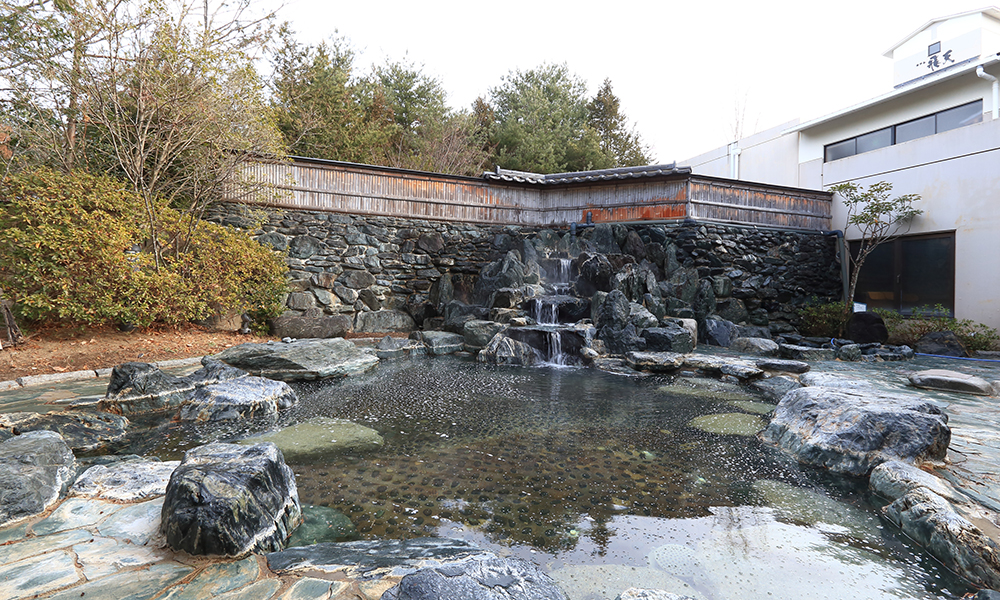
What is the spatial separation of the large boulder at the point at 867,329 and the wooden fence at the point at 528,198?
330 centimetres

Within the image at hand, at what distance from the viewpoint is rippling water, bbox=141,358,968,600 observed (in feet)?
6.37

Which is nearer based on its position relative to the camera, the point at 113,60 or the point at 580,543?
the point at 580,543

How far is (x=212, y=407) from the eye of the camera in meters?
4.02

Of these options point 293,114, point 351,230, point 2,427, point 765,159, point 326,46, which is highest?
point 326,46

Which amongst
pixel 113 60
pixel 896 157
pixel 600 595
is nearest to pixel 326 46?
pixel 113 60

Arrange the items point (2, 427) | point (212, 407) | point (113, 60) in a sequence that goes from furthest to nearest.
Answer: point (113, 60)
point (212, 407)
point (2, 427)

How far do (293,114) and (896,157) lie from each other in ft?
54.8

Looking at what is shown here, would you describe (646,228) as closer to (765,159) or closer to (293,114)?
(765,159)

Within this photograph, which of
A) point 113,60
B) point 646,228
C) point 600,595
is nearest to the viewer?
point 600,595

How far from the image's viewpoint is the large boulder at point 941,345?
811 cm

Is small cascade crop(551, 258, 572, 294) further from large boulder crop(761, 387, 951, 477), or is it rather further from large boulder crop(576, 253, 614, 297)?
large boulder crop(761, 387, 951, 477)

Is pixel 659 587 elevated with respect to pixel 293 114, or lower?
lower

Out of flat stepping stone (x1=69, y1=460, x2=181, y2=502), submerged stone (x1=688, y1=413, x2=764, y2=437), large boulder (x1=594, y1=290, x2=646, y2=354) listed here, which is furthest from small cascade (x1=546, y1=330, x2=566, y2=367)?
flat stepping stone (x1=69, y1=460, x2=181, y2=502)

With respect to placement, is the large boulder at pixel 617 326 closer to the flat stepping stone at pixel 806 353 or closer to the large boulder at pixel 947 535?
the flat stepping stone at pixel 806 353
